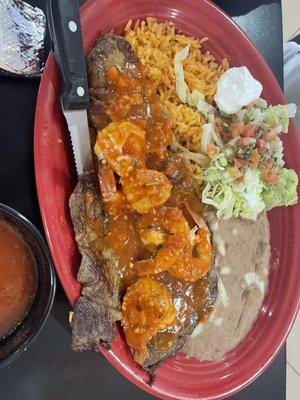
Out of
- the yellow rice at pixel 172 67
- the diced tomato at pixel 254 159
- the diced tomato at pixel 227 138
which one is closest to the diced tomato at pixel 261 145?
the diced tomato at pixel 254 159

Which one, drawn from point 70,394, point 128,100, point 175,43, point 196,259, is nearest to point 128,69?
point 128,100

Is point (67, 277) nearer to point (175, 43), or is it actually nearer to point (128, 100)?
point (128, 100)

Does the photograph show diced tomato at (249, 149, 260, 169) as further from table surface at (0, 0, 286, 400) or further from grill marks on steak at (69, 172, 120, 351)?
table surface at (0, 0, 286, 400)

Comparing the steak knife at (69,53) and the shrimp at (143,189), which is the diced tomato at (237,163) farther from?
the steak knife at (69,53)

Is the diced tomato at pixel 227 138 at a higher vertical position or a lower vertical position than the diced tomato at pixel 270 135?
lower

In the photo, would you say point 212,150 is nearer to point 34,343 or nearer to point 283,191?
point 283,191

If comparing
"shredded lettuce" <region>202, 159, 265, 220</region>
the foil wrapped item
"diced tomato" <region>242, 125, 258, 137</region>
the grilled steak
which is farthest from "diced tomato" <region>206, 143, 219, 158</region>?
the foil wrapped item

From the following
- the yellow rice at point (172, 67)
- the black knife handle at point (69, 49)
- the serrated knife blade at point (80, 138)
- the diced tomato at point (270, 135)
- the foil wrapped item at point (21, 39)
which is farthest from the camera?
the diced tomato at point (270, 135)
